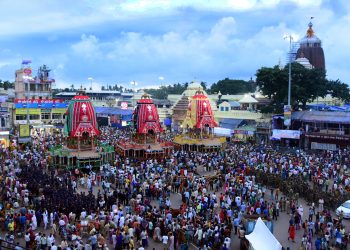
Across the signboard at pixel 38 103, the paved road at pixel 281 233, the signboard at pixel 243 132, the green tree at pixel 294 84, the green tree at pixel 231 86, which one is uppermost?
the green tree at pixel 231 86

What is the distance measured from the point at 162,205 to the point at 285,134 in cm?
2274

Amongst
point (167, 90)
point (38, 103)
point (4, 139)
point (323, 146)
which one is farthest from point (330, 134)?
point (167, 90)

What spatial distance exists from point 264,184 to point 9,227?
47.8 feet

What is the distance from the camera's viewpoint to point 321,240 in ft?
53.4

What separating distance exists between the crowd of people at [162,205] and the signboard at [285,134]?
7.47m

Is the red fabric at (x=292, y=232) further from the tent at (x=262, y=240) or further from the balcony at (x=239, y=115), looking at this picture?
the balcony at (x=239, y=115)

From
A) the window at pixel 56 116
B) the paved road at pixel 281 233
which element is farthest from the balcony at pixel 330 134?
the window at pixel 56 116

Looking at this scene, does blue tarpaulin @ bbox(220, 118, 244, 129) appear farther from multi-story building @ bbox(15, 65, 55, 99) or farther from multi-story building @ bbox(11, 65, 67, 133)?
Result: multi-story building @ bbox(15, 65, 55, 99)

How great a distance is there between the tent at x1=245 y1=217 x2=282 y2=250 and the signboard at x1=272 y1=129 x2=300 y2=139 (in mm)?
26164

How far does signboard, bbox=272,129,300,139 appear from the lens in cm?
3989

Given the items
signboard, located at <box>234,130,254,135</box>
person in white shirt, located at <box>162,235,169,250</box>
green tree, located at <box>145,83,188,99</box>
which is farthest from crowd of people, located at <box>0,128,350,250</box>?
green tree, located at <box>145,83,188,99</box>

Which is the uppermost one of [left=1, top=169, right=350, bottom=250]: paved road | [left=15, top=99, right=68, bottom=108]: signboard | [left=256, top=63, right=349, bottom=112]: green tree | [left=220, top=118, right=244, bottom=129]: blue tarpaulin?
[left=256, top=63, right=349, bottom=112]: green tree

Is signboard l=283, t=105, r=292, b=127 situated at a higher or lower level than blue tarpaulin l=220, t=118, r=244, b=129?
higher

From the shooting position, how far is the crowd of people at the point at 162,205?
16688mm
